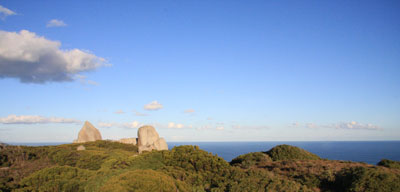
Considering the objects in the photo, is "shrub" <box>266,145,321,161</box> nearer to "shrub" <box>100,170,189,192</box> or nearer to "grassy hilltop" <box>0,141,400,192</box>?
"grassy hilltop" <box>0,141,400,192</box>

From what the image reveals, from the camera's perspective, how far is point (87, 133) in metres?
55.2

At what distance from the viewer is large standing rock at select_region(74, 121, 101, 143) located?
54.2 m

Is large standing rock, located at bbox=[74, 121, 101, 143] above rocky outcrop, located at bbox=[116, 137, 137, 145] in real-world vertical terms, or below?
above

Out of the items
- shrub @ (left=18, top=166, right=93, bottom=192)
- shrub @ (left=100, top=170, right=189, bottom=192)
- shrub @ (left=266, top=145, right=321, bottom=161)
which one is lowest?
shrub @ (left=266, top=145, right=321, bottom=161)

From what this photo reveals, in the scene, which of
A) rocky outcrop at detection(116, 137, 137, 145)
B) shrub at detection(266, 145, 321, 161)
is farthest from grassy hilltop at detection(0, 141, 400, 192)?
rocky outcrop at detection(116, 137, 137, 145)

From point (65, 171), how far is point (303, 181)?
13.7 meters

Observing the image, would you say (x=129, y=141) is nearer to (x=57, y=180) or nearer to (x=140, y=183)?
(x=57, y=180)

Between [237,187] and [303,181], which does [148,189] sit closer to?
[237,187]

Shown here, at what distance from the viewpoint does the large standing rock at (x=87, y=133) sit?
5418 cm

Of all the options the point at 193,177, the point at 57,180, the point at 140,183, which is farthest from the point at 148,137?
the point at 140,183

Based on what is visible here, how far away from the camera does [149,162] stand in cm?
1766

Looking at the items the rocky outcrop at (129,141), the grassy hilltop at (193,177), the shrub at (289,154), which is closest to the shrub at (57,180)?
the grassy hilltop at (193,177)

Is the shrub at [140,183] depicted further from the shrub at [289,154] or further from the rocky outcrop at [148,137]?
the rocky outcrop at [148,137]

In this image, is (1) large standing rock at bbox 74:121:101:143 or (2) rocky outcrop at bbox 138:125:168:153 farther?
(1) large standing rock at bbox 74:121:101:143
